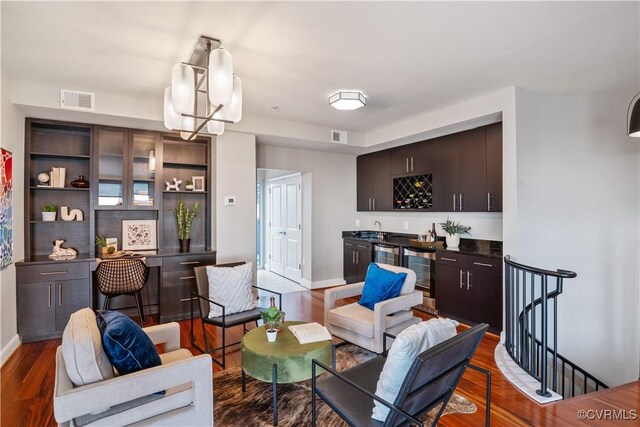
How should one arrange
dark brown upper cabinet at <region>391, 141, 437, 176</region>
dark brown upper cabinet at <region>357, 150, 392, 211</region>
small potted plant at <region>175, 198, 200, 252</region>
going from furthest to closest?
1. dark brown upper cabinet at <region>357, 150, 392, 211</region>
2. dark brown upper cabinet at <region>391, 141, 437, 176</region>
3. small potted plant at <region>175, 198, 200, 252</region>

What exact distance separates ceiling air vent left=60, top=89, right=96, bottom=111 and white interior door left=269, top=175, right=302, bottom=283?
3.45 meters

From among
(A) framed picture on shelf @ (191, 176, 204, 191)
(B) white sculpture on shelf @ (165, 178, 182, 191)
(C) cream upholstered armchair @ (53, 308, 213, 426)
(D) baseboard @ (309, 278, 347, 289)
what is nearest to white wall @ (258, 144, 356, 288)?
(D) baseboard @ (309, 278, 347, 289)

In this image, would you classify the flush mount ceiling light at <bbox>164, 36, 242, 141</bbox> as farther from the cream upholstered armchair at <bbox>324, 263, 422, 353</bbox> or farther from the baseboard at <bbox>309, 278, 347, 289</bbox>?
the baseboard at <bbox>309, 278, 347, 289</bbox>

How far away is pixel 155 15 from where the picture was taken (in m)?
2.26

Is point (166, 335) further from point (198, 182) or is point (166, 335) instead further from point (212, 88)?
point (198, 182)

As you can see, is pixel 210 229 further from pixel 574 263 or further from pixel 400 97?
pixel 574 263

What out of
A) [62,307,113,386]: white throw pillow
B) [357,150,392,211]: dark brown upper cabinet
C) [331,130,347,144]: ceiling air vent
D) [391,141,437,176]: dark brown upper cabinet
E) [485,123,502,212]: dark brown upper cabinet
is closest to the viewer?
[62,307,113,386]: white throw pillow

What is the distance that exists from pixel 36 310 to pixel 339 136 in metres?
4.41

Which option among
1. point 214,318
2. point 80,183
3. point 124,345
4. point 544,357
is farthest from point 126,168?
point 544,357

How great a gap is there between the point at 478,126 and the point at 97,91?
4.44m

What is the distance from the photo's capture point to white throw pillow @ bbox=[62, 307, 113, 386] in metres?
1.53

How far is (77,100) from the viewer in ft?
11.6

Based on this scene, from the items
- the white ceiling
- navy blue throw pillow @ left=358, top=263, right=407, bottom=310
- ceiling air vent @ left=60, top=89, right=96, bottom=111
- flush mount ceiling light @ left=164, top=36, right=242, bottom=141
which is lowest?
navy blue throw pillow @ left=358, top=263, right=407, bottom=310

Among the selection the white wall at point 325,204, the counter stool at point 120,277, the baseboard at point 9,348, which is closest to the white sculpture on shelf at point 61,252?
the counter stool at point 120,277
